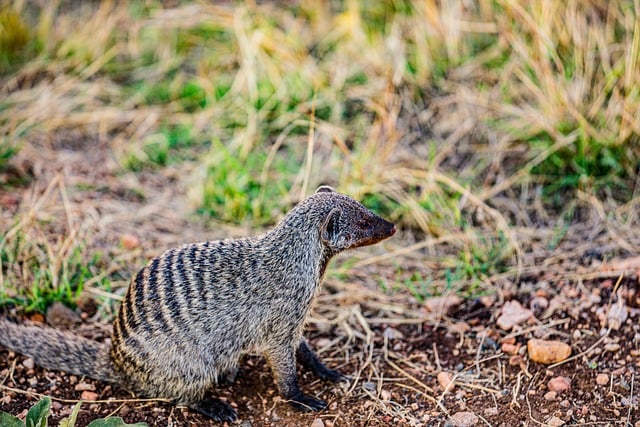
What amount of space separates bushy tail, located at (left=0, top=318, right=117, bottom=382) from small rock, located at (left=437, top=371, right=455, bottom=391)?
1.37 m

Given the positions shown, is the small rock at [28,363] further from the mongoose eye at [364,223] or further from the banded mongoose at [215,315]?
the mongoose eye at [364,223]

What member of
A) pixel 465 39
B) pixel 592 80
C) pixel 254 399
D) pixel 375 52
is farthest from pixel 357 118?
pixel 254 399

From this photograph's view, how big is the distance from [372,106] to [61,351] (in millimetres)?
2404

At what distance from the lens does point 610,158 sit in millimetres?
4359

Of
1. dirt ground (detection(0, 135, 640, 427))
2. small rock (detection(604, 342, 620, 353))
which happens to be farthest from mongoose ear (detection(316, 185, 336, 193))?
small rock (detection(604, 342, 620, 353))

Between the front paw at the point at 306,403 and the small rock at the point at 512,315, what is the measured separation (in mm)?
951

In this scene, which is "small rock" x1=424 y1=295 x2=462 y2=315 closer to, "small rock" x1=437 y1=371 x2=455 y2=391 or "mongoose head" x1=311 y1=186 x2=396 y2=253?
"small rock" x1=437 y1=371 x2=455 y2=391

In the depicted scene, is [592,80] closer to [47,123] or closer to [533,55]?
[533,55]

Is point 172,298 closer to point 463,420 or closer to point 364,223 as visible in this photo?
point 364,223

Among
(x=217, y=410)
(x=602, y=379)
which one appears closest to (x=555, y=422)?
(x=602, y=379)

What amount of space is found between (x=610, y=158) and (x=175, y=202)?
8.36 ft

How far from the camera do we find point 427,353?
11.6ft

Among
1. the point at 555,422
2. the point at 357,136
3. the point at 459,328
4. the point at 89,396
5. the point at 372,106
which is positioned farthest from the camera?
the point at 357,136

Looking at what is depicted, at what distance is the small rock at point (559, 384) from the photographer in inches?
123
